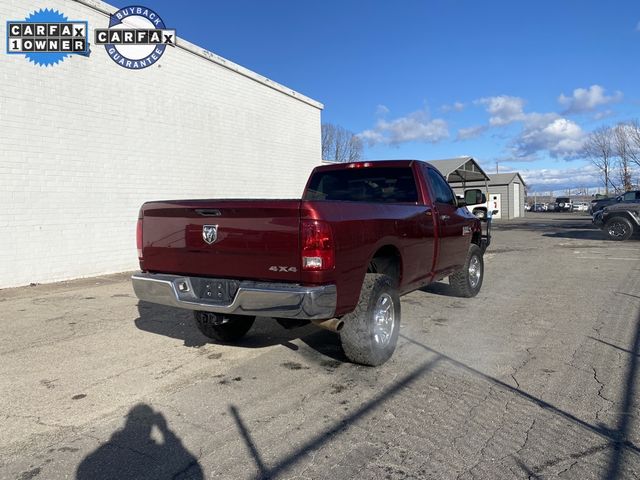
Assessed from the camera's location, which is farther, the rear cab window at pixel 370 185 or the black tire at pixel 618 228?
the black tire at pixel 618 228

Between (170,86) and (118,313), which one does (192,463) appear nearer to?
(118,313)

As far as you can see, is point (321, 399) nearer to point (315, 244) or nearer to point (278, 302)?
point (278, 302)

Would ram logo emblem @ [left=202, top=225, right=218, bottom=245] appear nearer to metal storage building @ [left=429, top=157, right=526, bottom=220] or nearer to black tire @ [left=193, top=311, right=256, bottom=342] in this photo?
black tire @ [left=193, top=311, right=256, bottom=342]

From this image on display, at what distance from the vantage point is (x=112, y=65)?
423 inches

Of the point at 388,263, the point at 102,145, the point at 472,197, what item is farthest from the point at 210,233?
the point at 102,145

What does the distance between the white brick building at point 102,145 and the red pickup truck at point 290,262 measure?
6021mm

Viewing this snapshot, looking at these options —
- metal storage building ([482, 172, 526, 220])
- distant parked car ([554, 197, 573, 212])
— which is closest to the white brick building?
metal storage building ([482, 172, 526, 220])

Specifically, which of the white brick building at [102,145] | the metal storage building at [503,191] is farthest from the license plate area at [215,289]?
the metal storage building at [503,191]

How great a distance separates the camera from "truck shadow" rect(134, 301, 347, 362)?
5262 millimetres

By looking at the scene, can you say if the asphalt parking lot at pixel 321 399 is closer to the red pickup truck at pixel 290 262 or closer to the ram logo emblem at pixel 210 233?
the red pickup truck at pixel 290 262

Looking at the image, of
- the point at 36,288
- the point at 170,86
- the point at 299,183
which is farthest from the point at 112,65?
the point at 299,183

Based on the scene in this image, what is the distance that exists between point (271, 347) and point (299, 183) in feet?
41.9

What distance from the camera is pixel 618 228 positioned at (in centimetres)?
1778

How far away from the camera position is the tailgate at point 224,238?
12.0ft
